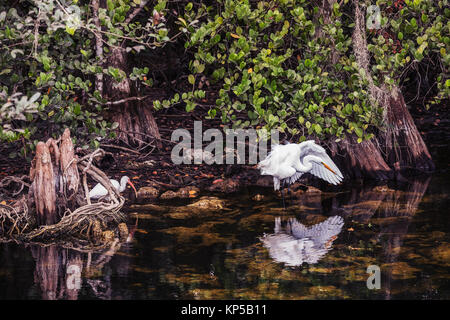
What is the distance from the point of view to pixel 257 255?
9.12 metres

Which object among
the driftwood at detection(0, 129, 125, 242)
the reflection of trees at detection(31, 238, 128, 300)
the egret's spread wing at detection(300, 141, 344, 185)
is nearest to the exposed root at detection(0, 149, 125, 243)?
the driftwood at detection(0, 129, 125, 242)

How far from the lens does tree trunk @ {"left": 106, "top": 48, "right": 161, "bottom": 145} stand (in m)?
13.2

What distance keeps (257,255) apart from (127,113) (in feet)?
17.1

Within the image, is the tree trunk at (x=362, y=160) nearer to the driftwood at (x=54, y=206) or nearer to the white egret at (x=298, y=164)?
the white egret at (x=298, y=164)

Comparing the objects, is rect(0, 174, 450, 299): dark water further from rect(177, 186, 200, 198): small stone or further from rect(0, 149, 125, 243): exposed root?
rect(177, 186, 200, 198): small stone

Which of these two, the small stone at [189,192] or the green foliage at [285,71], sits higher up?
the green foliage at [285,71]

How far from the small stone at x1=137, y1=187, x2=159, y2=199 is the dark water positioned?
0.56 metres

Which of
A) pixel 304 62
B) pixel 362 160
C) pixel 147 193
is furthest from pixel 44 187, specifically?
pixel 362 160

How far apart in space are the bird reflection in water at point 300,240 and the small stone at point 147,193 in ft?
7.14

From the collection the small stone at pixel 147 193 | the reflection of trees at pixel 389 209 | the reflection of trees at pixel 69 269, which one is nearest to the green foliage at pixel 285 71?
the reflection of trees at pixel 389 209

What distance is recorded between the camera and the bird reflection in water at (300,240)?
911 cm
